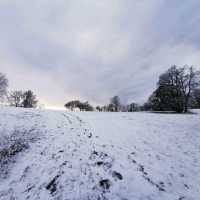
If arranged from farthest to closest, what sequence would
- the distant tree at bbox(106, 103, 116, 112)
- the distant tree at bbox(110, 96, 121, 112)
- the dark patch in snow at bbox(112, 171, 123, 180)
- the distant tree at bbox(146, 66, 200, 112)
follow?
the distant tree at bbox(106, 103, 116, 112), the distant tree at bbox(110, 96, 121, 112), the distant tree at bbox(146, 66, 200, 112), the dark patch in snow at bbox(112, 171, 123, 180)

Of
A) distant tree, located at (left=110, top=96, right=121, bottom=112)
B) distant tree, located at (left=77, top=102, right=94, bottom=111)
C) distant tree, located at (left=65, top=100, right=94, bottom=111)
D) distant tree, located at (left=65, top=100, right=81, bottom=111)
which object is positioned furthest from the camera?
distant tree, located at (left=110, top=96, right=121, bottom=112)

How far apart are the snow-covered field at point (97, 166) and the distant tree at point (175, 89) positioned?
84.2 feet

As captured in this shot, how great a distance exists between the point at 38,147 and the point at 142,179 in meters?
5.66

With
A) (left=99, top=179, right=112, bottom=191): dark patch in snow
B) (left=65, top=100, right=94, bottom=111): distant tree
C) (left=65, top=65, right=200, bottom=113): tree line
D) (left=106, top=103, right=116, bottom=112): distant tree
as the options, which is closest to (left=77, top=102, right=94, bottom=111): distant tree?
(left=65, top=100, right=94, bottom=111): distant tree

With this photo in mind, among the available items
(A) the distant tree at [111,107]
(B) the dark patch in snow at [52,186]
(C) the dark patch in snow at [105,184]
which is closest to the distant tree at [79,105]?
(A) the distant tree at [111,107]

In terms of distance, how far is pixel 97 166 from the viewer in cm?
632

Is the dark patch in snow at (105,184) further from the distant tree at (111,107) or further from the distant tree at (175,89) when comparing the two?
the distant tree at (111,107)

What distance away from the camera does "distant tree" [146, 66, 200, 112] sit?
32.6 m

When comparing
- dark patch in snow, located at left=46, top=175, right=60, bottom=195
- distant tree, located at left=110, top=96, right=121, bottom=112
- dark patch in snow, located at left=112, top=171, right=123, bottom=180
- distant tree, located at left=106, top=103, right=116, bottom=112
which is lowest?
dark patch in snow, located at left=46, top=175, right=60, bottom=195

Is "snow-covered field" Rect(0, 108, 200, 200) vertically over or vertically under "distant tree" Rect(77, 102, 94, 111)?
under

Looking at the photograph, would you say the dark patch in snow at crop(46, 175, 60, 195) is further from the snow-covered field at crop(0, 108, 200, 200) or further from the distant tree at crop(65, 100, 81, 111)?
the distant tree at crop(65, 100, 81, 111)

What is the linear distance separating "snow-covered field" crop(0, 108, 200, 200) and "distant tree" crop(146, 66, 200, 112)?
25.7 metres

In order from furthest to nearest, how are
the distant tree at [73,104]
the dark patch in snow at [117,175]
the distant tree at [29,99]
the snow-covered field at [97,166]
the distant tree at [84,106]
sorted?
the distant tree at [73,104], the distant tree at [84,106], the distant tree at [29,99], the dark patch in snow at [117,175], the snow-covered field at [97,166]

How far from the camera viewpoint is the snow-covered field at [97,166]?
4.92m
